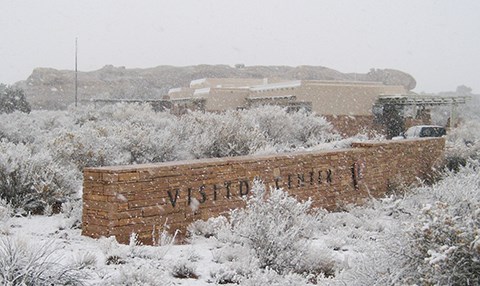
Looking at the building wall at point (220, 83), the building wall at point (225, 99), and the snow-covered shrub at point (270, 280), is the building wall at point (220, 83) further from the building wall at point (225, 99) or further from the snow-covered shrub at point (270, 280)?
the snow-covered shrub at point (270, 280)

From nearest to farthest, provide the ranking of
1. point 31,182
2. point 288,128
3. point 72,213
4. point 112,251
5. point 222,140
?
point 112,251 → point 72,213 → point 31,182 → point 222,140 → point 288,128

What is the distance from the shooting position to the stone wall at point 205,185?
6393 millimetres

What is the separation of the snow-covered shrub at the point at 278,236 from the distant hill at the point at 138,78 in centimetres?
7982

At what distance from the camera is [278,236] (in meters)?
5.71

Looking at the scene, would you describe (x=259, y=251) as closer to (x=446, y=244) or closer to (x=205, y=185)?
(x=205, y=185)

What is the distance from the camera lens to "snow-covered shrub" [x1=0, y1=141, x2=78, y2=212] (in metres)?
8.09

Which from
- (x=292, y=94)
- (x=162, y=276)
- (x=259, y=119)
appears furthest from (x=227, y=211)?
(x=292, y=94)

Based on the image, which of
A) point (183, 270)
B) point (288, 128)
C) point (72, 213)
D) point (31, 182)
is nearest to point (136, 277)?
point (183, 270)

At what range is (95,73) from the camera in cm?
11869

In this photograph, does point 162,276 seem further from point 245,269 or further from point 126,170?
point 126,170

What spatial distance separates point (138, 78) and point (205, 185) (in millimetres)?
106497

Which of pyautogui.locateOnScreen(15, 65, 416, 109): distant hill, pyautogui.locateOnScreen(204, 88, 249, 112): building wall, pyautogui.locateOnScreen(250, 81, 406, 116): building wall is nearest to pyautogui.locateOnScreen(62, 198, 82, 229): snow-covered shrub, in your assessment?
pyautogui.locateOnScreen(250, 81, 406, 116): building wall

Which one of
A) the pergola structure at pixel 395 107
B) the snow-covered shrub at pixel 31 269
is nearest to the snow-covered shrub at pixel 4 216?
the snow-covered shrub at pixel 31 269

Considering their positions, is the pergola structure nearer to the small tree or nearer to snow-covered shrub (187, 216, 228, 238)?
the small tree
